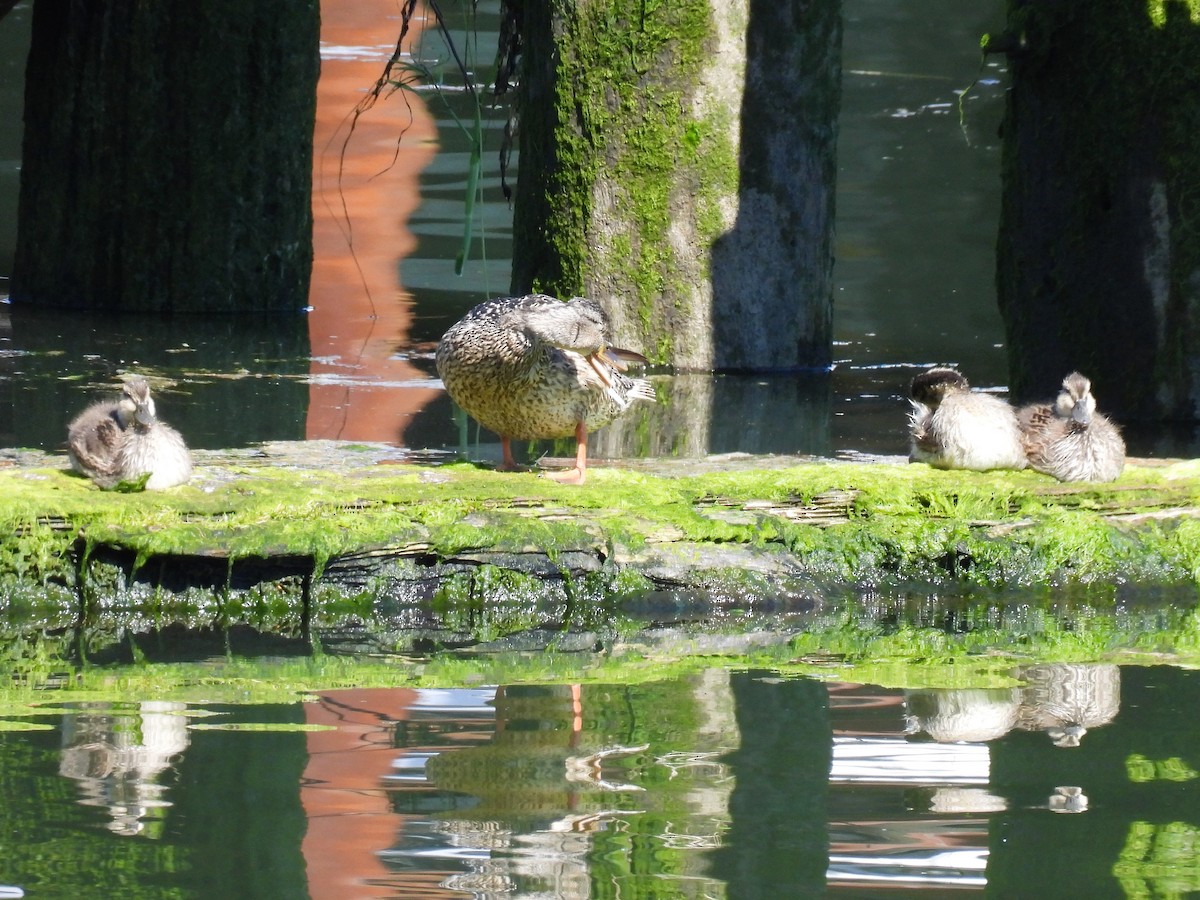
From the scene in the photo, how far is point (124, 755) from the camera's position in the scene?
4.10 meters

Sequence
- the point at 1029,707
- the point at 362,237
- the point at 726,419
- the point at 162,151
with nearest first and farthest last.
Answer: the point at 1029,707, the point at 726,419, the point at 162,151, the point at 362,237

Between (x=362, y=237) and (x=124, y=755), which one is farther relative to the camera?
(x=362, y=237)

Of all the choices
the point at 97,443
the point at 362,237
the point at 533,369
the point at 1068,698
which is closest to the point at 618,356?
the point at 533,369

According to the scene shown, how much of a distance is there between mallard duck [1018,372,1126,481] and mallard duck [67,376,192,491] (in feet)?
9.11

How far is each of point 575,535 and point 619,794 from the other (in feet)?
6.31

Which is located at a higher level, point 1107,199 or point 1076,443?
point 1107,199

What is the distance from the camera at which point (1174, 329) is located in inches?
352

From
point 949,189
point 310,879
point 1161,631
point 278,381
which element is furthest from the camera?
point 949,189

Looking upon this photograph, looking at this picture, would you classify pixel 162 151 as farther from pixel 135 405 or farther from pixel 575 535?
pixel 575 535

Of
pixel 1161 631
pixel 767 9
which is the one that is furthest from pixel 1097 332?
pixel 1161 631

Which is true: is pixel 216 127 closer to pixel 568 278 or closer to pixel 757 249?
pixel 568 278

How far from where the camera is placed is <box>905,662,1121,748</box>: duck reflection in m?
4.40

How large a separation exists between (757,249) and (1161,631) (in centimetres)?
496

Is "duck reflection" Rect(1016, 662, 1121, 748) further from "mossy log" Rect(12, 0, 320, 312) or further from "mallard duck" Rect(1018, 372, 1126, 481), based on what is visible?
"mossy log" Rect(12, 0, 320, 312)
